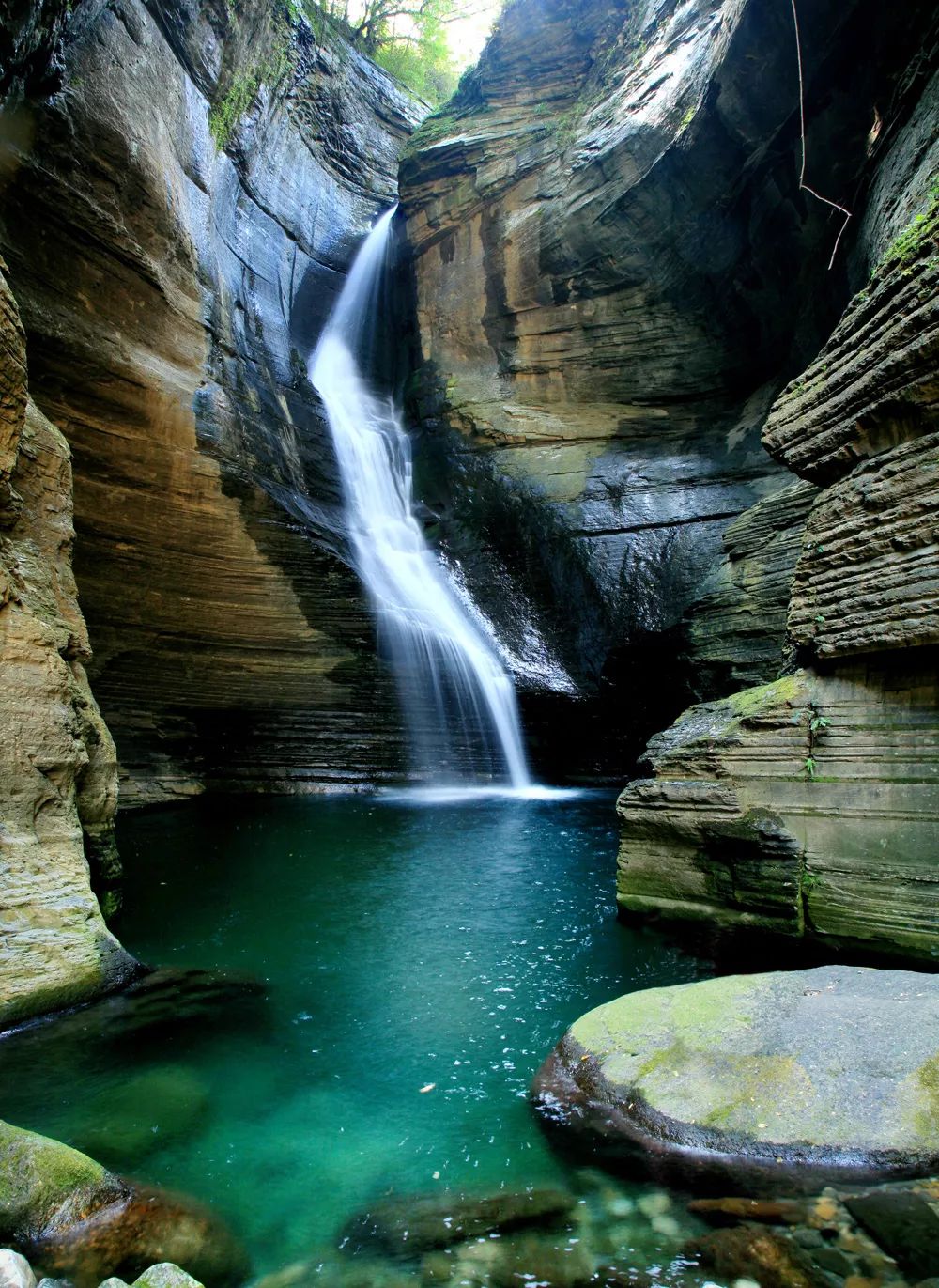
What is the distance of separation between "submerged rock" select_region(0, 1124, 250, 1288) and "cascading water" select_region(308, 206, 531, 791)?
992 centimetres

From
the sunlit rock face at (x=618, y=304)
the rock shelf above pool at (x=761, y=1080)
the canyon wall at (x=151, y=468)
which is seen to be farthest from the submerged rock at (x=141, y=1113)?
the sunlit rock face at (x=618, y=304)

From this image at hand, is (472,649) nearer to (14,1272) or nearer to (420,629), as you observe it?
(420,629)

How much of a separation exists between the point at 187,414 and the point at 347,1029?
346 inches

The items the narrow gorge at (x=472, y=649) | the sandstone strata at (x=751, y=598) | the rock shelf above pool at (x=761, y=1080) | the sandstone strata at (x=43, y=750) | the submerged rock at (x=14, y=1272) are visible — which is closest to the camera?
the submerged rock at (x=14, y=1272)

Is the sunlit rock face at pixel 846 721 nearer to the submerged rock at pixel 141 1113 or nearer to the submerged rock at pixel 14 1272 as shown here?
the submerged rock at pixel 141 1113

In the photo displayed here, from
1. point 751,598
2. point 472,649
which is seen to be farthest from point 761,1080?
point 472,649

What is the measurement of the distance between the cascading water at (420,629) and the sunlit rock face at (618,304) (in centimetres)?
78

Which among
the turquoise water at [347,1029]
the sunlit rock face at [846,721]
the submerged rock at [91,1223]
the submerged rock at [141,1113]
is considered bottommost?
the turquoise water at [347,1029]

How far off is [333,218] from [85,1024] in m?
19.8

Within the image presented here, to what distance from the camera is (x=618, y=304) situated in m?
A: 14.9

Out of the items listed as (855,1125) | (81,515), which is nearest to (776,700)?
(855,1125)

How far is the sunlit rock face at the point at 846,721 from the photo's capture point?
4.36 meters

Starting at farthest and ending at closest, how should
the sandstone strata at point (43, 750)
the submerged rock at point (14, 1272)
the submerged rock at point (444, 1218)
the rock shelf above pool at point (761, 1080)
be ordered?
1. the sandstone strata at point (43, 750)
2. the rock shelf above pool at point (761, 1080)
3. the submerged rock at point (444, 1218)
4. the submerged rock at point (14, 1272)

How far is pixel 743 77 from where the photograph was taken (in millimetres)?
10680
